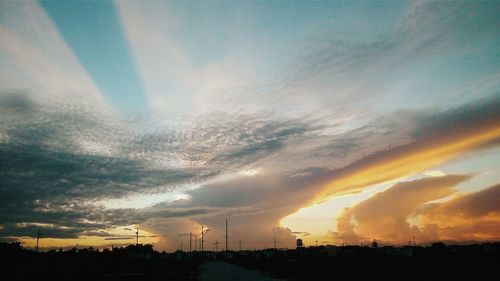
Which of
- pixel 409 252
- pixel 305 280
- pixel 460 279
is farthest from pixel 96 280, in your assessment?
pixel 409 252

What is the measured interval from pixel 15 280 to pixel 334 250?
168531 millimetres

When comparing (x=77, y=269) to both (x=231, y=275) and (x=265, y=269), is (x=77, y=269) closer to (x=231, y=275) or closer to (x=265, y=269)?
(x=231, y=275)

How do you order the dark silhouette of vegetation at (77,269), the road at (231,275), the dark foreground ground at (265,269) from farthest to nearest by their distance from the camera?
the dark silhouette of vegetation at (77,269) < the road at (231,275) < the dark foreground ground at (265,269)

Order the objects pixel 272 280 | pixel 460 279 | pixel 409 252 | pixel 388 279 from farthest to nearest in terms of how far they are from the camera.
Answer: pixel 409 252 → pixel 272 280 → pixel 388 279 → pixel 460 279

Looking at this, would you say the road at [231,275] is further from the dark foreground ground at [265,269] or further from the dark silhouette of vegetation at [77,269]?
the dark silhouette of vegetation at [77,269]

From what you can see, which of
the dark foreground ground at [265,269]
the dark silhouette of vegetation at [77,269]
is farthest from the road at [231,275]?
the dark silhouette of vegetation at [77,269]

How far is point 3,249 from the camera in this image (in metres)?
114

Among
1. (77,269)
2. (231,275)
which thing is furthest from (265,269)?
(77,269)

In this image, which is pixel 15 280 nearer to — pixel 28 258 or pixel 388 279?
pixel 388 279

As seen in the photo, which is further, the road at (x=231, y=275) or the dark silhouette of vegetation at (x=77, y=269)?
the dark silhouette of vegetation at (x=77, y=269)

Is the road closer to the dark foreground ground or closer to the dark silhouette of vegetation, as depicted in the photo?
the dark foreground ground

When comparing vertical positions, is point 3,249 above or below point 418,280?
above

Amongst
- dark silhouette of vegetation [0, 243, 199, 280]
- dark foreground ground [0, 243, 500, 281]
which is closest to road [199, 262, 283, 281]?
dark foreground ground [0, 243, 500, 281]

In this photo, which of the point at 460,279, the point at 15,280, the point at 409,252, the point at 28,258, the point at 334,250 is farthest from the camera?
the point at 334,250
